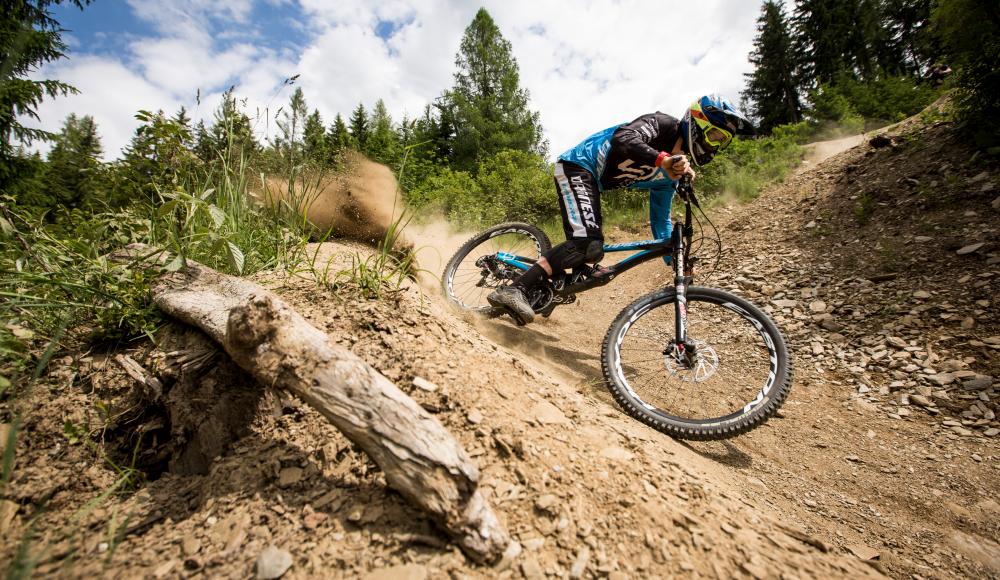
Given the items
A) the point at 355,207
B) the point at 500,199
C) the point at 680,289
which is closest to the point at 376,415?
the point at 680,289

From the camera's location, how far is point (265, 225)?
3.22m

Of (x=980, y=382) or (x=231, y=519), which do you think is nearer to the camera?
(x=231, y=519)

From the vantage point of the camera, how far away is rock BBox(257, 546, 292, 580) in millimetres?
1096

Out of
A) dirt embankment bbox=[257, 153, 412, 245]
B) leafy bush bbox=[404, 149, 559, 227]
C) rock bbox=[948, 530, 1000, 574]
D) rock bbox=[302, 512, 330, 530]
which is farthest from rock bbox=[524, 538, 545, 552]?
leafy bush bbox=[404, 149, 559, 227]

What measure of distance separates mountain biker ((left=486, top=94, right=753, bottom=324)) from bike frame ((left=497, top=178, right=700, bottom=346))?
0.17 m

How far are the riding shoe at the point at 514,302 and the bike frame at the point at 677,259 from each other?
430 millimetres

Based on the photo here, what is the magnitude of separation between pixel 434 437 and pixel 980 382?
4.51 m

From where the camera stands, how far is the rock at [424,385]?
177 cm

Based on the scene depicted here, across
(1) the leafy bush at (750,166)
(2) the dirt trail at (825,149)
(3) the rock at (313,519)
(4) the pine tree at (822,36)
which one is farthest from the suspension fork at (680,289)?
(4) the pine tree at (822,36)

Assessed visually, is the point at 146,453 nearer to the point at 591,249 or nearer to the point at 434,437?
the point at 434,437

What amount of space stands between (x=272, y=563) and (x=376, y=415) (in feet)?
1.53

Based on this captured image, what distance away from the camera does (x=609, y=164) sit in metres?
3.81

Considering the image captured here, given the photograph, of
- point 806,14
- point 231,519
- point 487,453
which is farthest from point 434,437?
point 806,14

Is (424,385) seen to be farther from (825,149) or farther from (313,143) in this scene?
(825,149)
